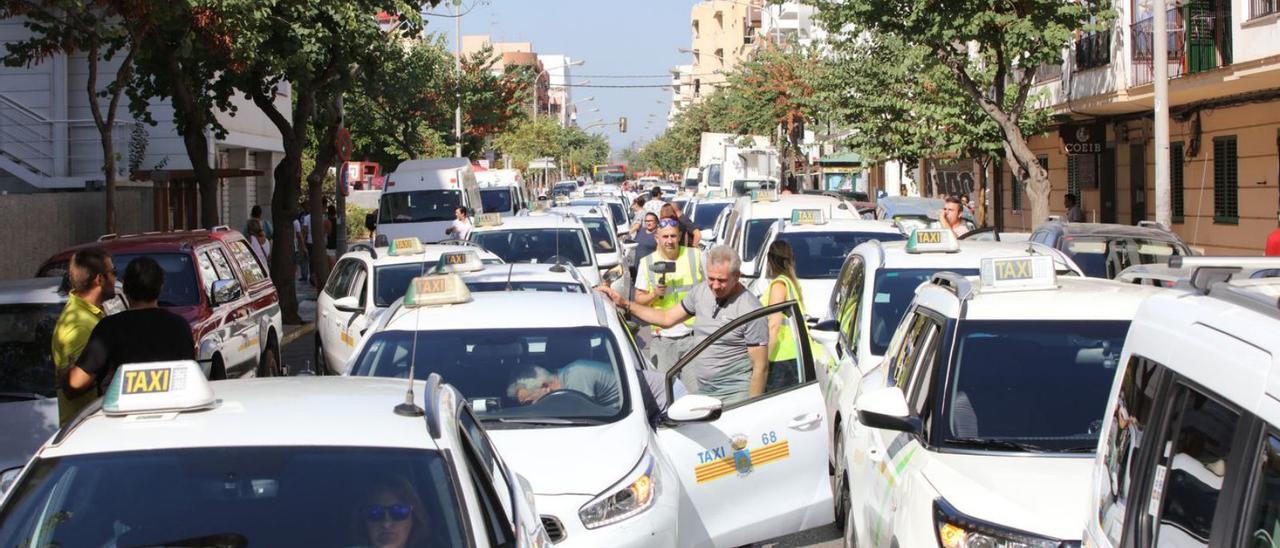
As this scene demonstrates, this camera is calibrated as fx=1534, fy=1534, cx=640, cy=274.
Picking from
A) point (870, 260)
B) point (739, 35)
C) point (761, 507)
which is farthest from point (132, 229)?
Answer: point (739, 35)

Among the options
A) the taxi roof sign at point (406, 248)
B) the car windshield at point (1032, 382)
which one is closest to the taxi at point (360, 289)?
the taxi roof sign at point (406, 248)

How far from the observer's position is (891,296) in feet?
33.6

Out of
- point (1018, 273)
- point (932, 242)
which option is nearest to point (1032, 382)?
point (1018, 273)

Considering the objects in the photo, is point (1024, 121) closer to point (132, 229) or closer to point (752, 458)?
point (132, 229)

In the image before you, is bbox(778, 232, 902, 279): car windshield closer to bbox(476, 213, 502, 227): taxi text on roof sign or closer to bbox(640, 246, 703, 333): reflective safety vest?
bbox(640, 246, 703, 333): reflective safety vest

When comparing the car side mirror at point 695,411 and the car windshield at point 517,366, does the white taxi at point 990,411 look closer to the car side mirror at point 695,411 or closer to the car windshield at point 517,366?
the car side mirror at point 695,411

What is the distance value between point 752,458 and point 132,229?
21582 mm

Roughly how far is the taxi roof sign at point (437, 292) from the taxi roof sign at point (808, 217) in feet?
26.4

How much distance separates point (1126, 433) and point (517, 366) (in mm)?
3751

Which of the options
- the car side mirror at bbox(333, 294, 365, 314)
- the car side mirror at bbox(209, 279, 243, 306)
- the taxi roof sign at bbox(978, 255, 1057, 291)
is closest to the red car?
the car side mirror at bbox(209, 279, 243, 306)

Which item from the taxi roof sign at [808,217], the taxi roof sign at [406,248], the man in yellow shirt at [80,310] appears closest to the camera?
the man in yellow shirt at [80,310]

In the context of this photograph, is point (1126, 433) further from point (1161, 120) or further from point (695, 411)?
point (1161, 120)

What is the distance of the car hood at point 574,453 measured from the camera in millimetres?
6012

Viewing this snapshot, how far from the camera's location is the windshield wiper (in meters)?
5.86
